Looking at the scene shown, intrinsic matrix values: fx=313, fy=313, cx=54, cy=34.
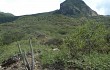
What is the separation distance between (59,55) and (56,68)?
2.01 metres

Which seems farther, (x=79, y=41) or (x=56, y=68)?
(x=79, y=41)

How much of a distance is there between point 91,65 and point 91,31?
1305 cm

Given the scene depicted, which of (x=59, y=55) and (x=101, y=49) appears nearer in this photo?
(x=59, y=55)

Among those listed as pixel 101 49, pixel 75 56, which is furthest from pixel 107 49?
pixel 75 56

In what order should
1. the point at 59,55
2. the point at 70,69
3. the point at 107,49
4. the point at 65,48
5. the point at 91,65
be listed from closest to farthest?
the point at 91,65
the point at 70,69
the point at 59,55
the point at 65,48
the point at 107,49

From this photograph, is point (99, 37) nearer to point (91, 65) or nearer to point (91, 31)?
point (91, 31)

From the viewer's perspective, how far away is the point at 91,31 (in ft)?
127

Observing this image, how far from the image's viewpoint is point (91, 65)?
26.0 meters

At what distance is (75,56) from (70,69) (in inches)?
162

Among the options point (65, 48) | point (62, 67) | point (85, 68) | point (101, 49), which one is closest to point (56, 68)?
point (62, 67)

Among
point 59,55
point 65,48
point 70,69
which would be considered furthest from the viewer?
point 65,48

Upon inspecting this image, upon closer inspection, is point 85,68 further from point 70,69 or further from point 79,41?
point 79,41

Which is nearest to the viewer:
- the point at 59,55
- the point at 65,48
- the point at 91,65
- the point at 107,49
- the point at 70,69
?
the point at 91,65

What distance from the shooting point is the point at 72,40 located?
3616 cm
